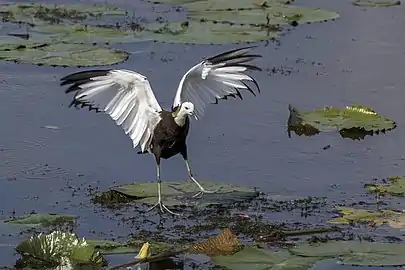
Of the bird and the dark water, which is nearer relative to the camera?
the bird

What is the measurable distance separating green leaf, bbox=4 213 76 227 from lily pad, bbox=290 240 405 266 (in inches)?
64.9

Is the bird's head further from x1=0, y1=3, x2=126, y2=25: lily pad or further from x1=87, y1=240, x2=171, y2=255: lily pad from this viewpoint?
x1=0, y1=3, x2=126, y2=25: lily pad

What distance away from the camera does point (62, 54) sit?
12648 mm

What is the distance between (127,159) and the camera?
31.4ft

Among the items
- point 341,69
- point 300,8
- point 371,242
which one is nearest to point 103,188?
point 371,242

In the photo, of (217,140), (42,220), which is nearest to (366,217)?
(42,220)

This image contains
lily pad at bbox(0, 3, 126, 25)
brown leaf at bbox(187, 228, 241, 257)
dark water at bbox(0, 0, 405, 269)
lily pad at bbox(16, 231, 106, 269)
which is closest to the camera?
lily pad at bbox(16, 231, 106, 269)

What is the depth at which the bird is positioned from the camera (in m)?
8.38

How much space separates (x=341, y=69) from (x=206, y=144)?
3.52 metres

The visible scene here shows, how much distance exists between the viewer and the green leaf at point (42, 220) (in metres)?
7.64

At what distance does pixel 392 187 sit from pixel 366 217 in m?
0.82

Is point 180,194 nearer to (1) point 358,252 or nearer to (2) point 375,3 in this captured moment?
(1) point 358,252

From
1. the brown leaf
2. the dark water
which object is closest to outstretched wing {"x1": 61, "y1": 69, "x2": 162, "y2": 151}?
the dark water

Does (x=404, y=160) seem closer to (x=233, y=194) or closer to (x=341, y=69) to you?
(x=233, y=194)
